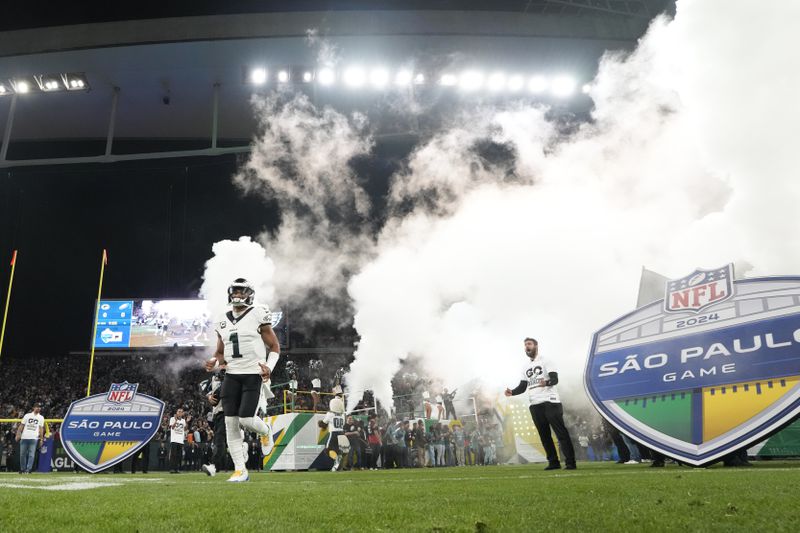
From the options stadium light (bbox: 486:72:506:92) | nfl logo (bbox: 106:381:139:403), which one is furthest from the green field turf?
stadium light (bbox: 486:72:506:92)

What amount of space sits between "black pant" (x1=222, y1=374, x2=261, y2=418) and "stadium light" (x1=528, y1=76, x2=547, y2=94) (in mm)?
16248

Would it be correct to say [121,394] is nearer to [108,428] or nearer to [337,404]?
[108,428]

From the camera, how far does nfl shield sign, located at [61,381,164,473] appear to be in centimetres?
975

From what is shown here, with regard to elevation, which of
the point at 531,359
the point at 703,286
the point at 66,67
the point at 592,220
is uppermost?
the point at 66,67

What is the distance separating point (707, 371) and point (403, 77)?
596 inches

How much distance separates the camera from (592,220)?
55.6 ft

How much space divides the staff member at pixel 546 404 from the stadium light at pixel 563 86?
46.4 feet

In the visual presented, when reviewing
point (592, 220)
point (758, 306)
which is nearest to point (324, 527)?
point (758, 306)

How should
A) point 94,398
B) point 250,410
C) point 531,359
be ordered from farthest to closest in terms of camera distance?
point 94,398 < point 531,359 < point 250,410

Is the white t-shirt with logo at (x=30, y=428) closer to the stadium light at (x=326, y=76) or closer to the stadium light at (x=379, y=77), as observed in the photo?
the stadium light at (x=326, y=76)

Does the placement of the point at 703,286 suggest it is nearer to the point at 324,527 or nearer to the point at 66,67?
the point at 324,527

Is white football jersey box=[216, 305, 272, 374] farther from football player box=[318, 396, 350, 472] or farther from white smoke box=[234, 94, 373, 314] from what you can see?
white smoke box=[234, 94, 373, 314]

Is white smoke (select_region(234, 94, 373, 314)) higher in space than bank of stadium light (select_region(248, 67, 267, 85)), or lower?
lower

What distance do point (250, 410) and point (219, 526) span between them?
3.36 metres
